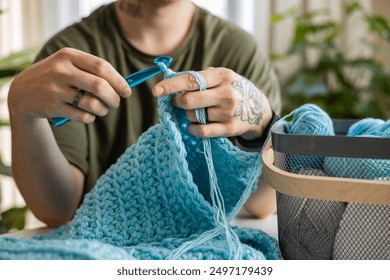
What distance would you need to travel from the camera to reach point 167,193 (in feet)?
2.18

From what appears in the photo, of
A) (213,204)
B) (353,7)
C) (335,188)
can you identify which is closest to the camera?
(335,188)

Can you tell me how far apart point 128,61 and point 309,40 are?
1484 mm

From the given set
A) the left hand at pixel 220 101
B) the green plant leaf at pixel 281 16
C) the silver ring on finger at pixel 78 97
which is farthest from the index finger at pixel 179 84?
the green plant leaf at pixel 281 16

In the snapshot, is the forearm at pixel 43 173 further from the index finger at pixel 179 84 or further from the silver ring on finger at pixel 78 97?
the index finger at pixel 179 84

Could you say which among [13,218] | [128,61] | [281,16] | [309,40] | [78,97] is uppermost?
[78,97]

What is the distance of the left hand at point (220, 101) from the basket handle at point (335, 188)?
119 mm

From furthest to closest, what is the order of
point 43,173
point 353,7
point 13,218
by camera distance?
point 353,7 < point 13,218 < point 43,173

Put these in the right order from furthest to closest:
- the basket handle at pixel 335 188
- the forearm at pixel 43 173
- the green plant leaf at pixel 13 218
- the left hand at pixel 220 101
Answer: the green plant leaf at pixel 13 218
the forearm at pixel 43 173
the left hand at pixel 220 101
the basket handle at pixel 335 188

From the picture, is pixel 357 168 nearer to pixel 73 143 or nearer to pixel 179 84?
pixel 179 84

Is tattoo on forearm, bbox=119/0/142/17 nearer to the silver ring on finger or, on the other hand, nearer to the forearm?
the forearm

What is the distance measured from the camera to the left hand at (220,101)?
64 cm

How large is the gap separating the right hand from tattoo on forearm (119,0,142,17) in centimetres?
43

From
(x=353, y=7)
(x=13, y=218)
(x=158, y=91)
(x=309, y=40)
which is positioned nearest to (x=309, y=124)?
(x=158, y=91)

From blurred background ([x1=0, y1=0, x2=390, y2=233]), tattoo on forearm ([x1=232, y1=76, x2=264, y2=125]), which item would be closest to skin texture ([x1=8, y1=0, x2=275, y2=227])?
tattoo on forearm ([x1=232, y1=76, x2=264, y2=125])
